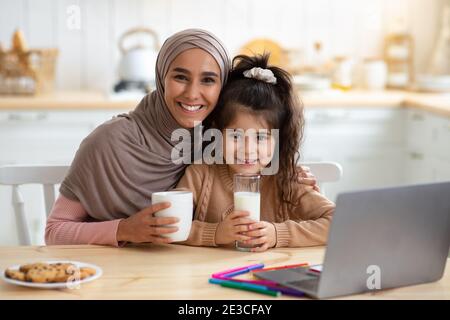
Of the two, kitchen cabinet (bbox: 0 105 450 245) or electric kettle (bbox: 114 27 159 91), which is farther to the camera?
electric kettle (bbox: 114 27 159 91)

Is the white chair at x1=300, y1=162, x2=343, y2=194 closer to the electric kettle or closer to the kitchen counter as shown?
the kitchen counter

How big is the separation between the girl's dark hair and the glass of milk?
21cm

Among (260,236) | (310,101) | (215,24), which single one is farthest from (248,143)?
(215,24)

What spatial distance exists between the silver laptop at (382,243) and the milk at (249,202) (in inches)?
8.0

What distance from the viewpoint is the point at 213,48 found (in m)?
1.67

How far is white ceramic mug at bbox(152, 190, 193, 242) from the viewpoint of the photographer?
1.42 metres

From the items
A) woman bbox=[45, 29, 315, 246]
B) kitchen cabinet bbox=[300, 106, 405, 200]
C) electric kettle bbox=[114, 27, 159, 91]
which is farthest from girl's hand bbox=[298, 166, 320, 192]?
electric kettle bbox=[114, 27, 159, 91]

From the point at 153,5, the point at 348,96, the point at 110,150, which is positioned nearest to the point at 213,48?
the point at 110,150

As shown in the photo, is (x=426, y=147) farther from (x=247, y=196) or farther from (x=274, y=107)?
(x=247, y=196)

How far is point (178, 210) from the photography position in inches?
55.9

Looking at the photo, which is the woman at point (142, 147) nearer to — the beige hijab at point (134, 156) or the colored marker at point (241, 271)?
the beige hijab at point (134, 156)

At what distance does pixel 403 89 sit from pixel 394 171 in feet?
1.88
